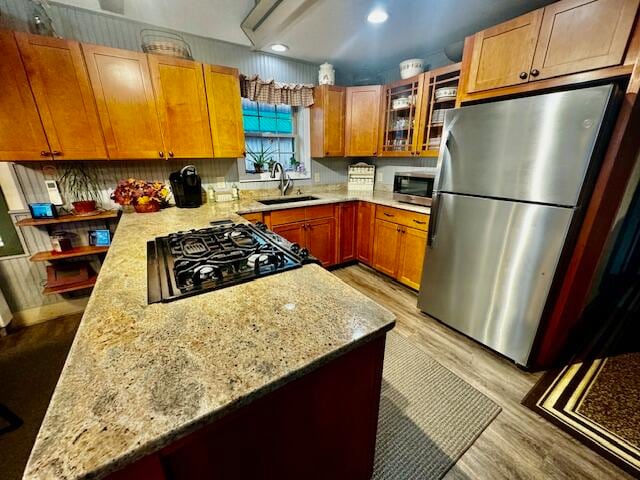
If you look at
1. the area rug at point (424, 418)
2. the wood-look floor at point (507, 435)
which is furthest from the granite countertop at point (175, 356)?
the wood-look floor at point (507, 435)

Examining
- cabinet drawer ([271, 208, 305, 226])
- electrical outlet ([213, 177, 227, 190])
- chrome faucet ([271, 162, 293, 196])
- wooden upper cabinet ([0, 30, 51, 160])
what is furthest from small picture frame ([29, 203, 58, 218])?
Answer: chrome faucet ([271, 162, 293, 196])

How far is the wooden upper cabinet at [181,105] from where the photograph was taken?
206 centimetres

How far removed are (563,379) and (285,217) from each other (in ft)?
7.81

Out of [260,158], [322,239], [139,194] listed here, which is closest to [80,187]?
[139,194]

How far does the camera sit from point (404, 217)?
2531 mm

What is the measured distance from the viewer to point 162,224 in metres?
1.83

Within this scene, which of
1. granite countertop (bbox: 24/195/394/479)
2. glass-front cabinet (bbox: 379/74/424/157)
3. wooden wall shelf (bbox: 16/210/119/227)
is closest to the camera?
granite countertop (bbox: 24/195/394/479)

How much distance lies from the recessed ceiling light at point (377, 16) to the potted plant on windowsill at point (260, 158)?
5.36ft

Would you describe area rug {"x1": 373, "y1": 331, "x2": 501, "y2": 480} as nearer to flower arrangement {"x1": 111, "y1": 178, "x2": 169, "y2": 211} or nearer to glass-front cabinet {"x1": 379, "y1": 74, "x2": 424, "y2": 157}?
glass-front cabinet {"x1": 379, "y1": 74, "x2": 424, "y2": 157}

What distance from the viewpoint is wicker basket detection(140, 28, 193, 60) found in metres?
2.05

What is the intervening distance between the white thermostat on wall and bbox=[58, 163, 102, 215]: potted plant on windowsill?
37 millimetres

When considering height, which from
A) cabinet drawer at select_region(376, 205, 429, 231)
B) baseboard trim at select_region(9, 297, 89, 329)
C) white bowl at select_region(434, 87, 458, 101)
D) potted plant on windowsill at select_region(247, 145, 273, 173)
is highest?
white bowl at select_region(434, 87, 458, 101)

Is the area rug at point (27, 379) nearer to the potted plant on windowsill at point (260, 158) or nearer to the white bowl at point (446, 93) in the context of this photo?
the potted plant on windowsill at point (260, 158)

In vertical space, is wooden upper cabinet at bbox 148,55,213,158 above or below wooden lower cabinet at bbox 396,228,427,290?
above
